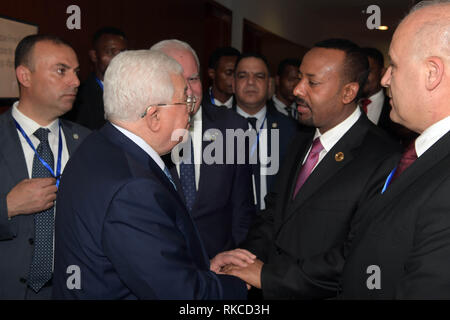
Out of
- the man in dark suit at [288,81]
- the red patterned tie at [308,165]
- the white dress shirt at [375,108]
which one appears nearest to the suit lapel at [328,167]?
the red patterned tie at [308,165]

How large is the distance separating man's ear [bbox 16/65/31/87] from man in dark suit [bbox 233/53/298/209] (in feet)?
5.10

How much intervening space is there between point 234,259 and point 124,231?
31.7 inches

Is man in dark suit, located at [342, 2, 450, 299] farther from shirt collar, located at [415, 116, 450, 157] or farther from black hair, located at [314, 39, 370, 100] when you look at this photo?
black hair, located at [314, 39, 370, 100]

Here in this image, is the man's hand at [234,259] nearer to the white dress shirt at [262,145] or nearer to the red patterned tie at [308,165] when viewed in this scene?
the red patterned tie at [308,165]

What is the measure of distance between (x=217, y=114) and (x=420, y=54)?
1.36m

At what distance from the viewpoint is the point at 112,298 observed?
134 centimetres

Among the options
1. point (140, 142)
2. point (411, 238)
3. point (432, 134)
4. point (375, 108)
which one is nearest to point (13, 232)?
point (140, 142)

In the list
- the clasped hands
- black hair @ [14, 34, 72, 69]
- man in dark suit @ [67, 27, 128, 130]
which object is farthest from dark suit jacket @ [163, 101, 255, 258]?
man in dark suit @ [67, 27, 128, 130]

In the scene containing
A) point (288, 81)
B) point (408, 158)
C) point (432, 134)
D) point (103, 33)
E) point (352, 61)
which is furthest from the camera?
point (288, 81)

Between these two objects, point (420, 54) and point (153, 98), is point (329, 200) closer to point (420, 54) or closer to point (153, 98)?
point (420, 54)

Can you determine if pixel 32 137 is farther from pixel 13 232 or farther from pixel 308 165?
pixel 308 165

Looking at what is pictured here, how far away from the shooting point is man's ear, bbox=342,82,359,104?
2083 mm

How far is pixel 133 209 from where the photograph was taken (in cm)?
123

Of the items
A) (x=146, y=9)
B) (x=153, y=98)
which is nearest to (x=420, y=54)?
(x=153, y=98)
